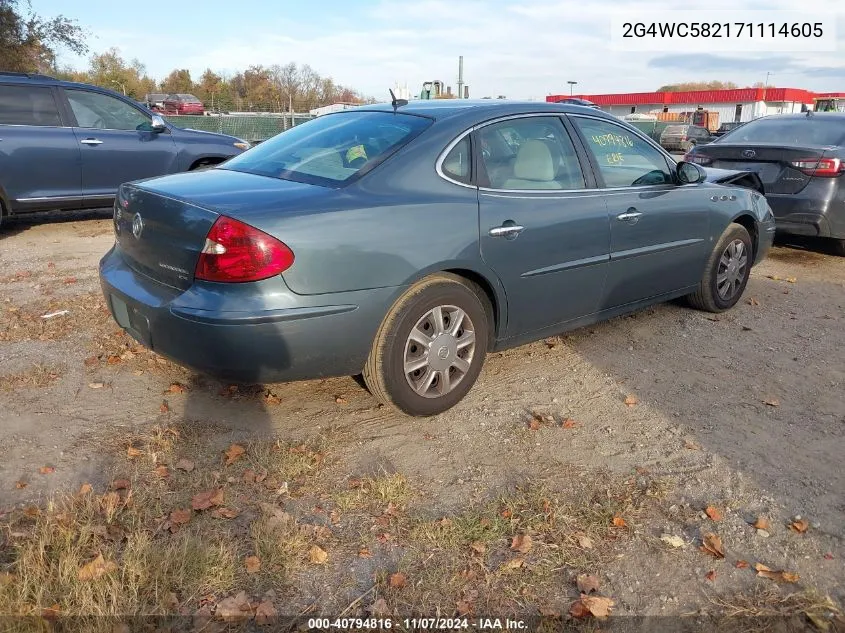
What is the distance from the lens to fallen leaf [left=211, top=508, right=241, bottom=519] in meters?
2.78

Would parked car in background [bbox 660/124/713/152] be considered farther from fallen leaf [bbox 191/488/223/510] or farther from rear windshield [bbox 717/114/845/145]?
fallen leaf [bbox 191/488/223/510]

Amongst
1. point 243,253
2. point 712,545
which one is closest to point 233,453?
point 243,253

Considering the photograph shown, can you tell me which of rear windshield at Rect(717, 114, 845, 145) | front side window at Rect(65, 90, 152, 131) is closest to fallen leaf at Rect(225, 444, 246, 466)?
front side window at Rect(65, 90, 152, 131)

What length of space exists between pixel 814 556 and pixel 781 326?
317 centimetres

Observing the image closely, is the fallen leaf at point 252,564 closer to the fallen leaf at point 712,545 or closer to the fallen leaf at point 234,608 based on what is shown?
the fallen leaf at point 234,608

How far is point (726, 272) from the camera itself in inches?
216

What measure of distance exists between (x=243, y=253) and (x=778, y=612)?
2412 millimetres

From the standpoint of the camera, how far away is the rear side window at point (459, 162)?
358 cm

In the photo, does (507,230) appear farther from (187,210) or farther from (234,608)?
(234,608)

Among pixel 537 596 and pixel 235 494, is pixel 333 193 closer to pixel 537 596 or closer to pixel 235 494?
pixel 235 494

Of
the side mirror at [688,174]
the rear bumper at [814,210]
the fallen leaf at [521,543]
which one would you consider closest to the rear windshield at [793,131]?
the rear bumper at [814,210]

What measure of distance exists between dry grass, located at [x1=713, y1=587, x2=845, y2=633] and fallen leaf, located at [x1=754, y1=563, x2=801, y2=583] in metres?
0.07

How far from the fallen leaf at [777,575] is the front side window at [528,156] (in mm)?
Result: 2185

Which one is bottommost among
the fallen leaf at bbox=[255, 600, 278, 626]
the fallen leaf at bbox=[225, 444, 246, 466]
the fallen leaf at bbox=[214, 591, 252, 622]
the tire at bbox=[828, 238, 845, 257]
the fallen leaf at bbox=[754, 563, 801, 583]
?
the fallen leaf at bbox=[754, 563, 801, 583]
